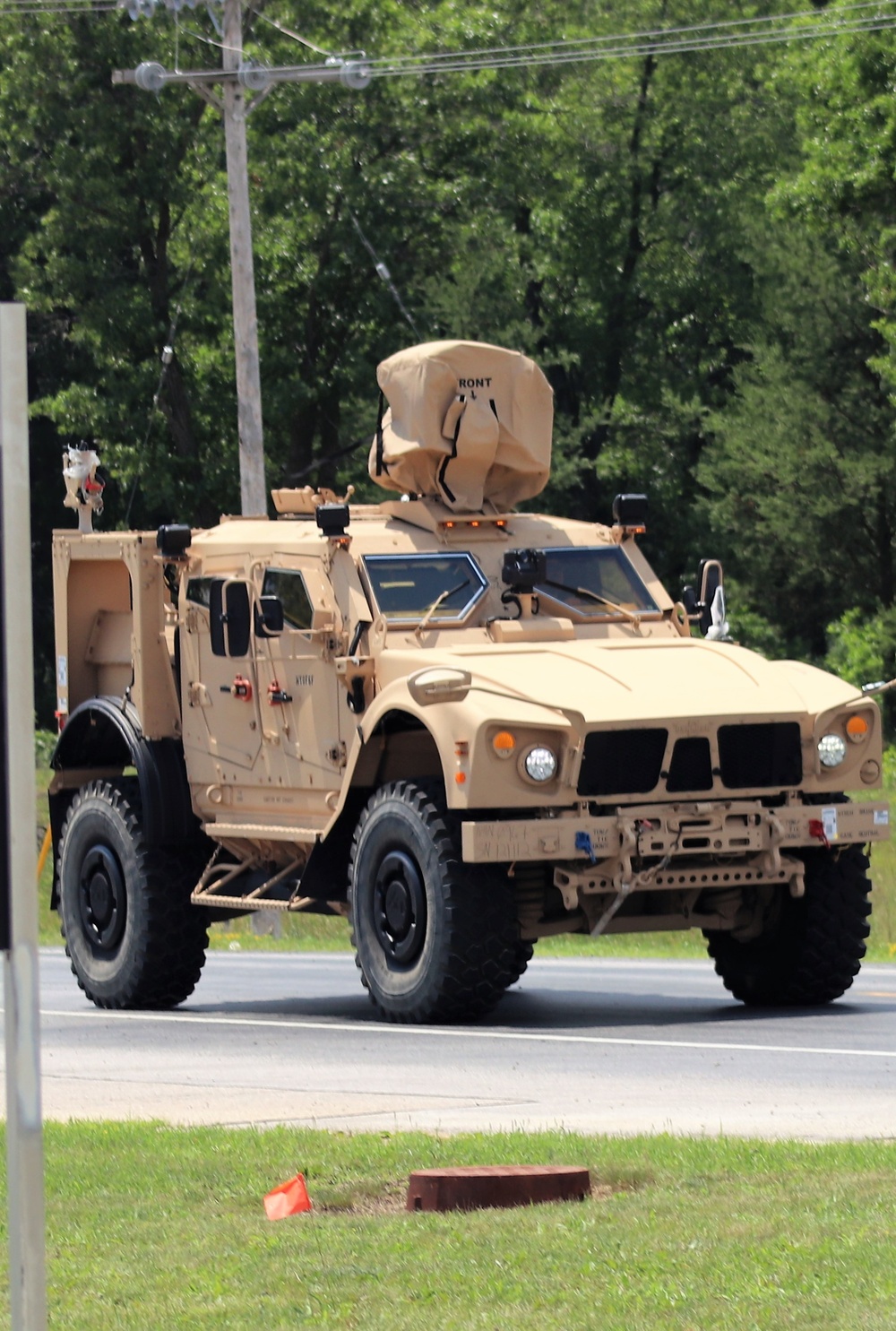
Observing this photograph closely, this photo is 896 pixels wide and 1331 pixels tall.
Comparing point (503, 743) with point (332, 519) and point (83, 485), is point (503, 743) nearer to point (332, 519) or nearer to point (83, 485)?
point (332, 519)

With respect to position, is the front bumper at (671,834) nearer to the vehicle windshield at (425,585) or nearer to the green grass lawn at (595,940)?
the vehicle windshield at (425,585)

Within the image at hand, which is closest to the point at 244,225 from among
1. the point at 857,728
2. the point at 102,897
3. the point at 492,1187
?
the point at 102,897

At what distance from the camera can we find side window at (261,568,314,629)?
15.0 metres

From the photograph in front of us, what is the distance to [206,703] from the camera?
51.9ft

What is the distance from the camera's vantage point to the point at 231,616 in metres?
15.4

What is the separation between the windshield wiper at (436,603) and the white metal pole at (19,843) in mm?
9630

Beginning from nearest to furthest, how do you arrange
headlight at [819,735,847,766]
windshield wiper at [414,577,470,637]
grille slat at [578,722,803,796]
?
grille slat at [578,722,803,796]
headlight at [819,735,847,766]
windshield wiper at [414,577,470,637]

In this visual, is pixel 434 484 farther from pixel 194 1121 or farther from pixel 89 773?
pixel 194 1121

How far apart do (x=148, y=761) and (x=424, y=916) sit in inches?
124

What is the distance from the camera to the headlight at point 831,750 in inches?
533

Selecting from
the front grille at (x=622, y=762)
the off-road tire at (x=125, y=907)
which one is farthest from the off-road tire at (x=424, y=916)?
the off-road tire at (x=125, y=907)

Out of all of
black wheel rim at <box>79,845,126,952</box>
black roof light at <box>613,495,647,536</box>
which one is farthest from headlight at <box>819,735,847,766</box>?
black wheel rim at <box>79,845,126,952</box>

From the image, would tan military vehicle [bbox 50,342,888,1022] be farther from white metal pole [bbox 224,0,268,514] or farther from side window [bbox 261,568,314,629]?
white metal pole [bbox 224,0,268,514]

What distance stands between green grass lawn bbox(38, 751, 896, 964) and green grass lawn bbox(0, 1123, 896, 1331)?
499 inches
